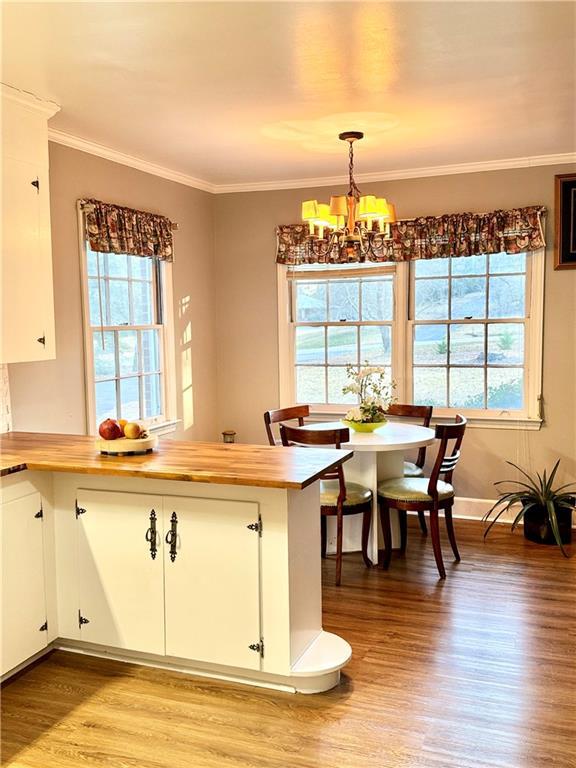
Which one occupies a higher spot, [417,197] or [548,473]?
[417,197]

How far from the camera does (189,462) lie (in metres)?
3.00

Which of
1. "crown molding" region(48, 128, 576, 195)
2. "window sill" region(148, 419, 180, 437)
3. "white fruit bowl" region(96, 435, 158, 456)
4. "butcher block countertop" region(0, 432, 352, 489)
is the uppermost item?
"crown molding" region(48, 128, 576, 195)

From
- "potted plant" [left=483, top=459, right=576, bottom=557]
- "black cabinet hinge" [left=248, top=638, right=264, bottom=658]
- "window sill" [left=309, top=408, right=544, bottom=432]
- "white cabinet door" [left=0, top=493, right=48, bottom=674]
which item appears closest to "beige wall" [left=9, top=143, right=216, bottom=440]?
"white cabinet door" [left=0, top=493, right=48, bottom=674]

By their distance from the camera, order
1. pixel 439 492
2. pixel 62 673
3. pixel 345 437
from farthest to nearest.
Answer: pixel 439 492 → pixel 345 437 → pixel 62 673

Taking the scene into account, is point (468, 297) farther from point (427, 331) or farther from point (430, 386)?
point (430, 386)

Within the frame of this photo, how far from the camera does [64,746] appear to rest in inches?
100

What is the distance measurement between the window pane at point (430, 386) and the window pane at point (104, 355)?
2313 mm

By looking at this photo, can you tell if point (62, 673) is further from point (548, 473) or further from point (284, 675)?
point (548, 473)

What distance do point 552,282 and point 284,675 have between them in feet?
11.5

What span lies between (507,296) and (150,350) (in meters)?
2.65

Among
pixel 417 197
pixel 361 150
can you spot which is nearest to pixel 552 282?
pixel 417 197

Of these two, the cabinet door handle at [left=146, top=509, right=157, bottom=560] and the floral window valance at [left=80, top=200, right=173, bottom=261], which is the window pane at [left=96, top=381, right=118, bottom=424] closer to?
the floral window valance at [left=80, top=200, right=173, bottom=261]

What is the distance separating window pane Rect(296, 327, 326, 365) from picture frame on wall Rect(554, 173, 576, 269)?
1.88 meters

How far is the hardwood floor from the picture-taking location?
2.47 meters
